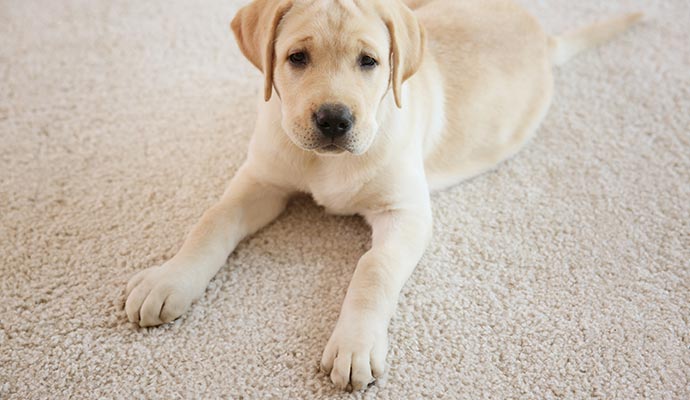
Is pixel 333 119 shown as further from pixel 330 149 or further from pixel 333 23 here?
pixel 333 23

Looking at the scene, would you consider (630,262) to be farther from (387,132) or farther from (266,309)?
(266,309)

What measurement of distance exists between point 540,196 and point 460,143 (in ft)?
1.05

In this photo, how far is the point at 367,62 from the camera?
5.31ft

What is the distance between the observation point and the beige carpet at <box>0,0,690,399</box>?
1.57 metres

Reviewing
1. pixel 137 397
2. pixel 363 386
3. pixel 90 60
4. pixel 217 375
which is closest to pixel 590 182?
pixel 363 386

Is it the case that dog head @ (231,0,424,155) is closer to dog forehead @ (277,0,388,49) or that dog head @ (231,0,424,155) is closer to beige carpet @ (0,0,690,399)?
dog forehead @ (277,0,388,49)

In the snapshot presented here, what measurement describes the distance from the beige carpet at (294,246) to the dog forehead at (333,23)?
648 mm

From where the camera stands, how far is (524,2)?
3.21 metres

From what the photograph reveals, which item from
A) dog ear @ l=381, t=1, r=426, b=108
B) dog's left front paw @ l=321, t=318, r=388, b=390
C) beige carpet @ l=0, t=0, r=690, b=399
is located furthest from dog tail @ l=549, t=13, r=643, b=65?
dog's left front paw @ l=321, t=318, r=388, b=390

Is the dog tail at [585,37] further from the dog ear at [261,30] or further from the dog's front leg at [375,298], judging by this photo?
the dog ear at [261,30]

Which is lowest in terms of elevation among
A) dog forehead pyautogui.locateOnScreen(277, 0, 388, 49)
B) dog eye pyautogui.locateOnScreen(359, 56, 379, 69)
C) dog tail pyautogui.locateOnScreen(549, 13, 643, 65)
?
dog tail pyautogui.locateOnScreen(549, 13, 643, 65)

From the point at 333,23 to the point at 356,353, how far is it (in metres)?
0.80

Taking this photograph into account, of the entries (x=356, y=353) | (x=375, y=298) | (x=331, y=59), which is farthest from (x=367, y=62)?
(x=356, y=353)

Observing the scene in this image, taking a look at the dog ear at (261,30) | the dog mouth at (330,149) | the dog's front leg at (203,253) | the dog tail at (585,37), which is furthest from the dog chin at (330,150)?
the dog tail at (585,37)
